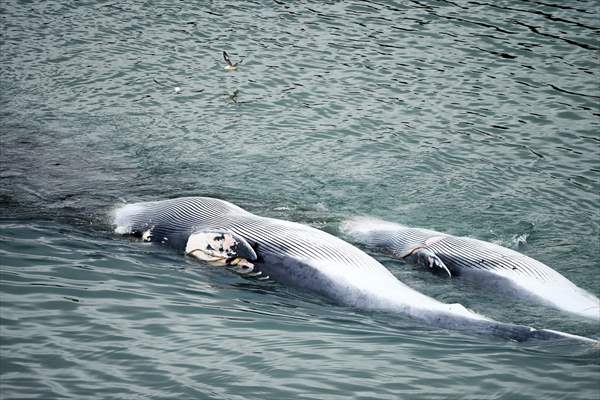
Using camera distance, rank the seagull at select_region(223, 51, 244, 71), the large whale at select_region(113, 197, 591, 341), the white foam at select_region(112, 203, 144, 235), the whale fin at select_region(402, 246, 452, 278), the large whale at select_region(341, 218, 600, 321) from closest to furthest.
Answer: the large whale at select_region(113, 197, 591, 341) → the large whale at select_region(341, 218, 600, 321) → the whale fin at select_region(402, 246, 452, 278) → the white foam at select_region(112, 203, 144, 235) → the seagull at select_region(223, 51, 244, 71)

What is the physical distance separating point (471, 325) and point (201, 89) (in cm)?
1099

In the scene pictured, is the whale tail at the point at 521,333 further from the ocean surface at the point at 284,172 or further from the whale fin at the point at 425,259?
the whale fin at the point at 425,259

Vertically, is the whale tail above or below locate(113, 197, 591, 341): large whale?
above

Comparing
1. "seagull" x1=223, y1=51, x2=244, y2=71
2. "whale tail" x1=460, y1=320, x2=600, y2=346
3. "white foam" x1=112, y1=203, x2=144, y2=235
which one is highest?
"whale tail" x1=460, y1=320, x2=600, y2=346

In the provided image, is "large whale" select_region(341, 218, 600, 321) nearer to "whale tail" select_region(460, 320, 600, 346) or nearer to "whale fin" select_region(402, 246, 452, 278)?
"whale fin" select_region(402, 246, 452, 278)

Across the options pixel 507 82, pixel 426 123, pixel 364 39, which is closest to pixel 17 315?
pixel 426 123

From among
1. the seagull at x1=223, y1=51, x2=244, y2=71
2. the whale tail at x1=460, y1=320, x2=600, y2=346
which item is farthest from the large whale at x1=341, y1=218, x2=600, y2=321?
the seagull at x1=223, y1=51, x2=244, y2=71

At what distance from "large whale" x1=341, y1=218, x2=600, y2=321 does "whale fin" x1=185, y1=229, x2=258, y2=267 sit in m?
2.22

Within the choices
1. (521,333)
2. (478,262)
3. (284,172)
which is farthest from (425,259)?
(284,172)

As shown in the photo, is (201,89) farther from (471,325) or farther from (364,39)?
(471,325)

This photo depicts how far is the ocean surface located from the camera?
7.62 meters

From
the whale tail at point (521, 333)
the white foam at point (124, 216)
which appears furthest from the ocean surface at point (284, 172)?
the white foam at point (124, 216)

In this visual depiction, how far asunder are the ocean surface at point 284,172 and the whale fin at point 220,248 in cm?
24

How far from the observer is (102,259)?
10.1 meters
